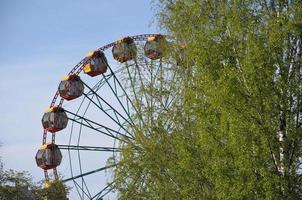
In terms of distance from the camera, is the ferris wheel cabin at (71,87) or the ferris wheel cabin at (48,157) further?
the ferris wheel cabin at (71,87)

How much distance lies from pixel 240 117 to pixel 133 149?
589 cm

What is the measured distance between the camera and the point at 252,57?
13828 millimetres

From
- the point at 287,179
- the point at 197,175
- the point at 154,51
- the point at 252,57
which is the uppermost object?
the point at 154,51

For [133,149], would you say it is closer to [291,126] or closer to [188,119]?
[188,119]

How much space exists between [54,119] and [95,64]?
3546 mm

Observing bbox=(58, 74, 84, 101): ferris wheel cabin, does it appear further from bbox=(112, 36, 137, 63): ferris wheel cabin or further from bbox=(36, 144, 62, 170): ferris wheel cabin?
bbox=(36, 144, 62, 170): ferris wheel cabin

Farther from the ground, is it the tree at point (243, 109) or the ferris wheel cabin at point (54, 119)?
the ferris wheel cabin at point (54, 119)

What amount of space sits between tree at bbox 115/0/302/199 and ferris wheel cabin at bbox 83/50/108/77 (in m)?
14.4

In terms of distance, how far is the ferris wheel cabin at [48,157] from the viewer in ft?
93.7

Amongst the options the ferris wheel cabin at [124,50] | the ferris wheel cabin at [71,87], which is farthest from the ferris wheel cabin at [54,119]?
the ferris wheel cabin at [124,50]

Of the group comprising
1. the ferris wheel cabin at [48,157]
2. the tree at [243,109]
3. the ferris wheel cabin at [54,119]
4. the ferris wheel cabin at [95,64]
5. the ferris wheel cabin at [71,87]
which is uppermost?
the ferris wheel cabin at [95,64]

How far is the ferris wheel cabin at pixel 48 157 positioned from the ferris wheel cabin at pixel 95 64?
167 inches

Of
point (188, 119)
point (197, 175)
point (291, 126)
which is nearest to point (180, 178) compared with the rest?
point (197, 175)

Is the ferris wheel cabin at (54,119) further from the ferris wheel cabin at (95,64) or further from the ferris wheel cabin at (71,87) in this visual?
the ferris wheel cabin at (95,64)
